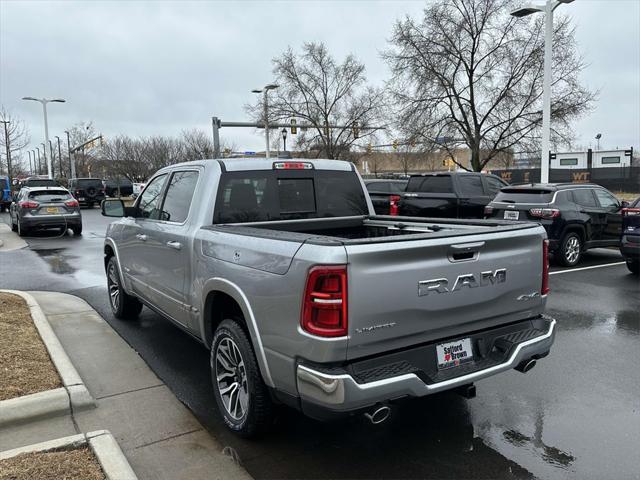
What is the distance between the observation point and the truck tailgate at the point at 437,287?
9.50ft

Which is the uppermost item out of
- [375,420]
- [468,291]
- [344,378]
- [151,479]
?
[468,291]

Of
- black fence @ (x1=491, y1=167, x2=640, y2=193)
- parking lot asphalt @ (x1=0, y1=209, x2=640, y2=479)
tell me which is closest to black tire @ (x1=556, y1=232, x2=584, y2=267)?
parking lot asphalt @ (x1=0, y1=209, x2=640, y2=479)

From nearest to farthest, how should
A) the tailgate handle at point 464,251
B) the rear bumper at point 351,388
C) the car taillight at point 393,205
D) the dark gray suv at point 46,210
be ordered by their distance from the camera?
the rear bumper at point 351,388 < the tailgate handle at point 464,251 < the car taillight at point 393,205 < the dark gray suv at point 46,210

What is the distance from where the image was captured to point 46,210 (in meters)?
16.6

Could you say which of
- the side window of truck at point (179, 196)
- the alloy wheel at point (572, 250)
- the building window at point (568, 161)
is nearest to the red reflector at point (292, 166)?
the side window of truck at point (179, 196)

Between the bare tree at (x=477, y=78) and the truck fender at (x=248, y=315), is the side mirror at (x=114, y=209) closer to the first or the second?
the truck fender at (x=248, y=315)

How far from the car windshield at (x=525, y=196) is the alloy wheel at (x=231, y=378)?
8682 millimetres

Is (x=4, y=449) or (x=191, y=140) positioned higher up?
(x=191, y=140)

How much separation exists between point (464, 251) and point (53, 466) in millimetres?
2734

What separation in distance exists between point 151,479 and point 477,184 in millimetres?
12684

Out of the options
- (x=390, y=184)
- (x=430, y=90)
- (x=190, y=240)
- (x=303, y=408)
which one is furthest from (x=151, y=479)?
(x=430, y=90)

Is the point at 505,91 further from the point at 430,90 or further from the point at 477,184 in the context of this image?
the point at 477,184

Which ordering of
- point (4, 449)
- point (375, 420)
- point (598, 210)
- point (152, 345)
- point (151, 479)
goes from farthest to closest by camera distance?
point (598, 210) < point (152, 345) < point (4, 449) < point (151, 479) < point (375, 420)

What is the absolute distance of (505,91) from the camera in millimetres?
20922
